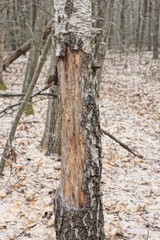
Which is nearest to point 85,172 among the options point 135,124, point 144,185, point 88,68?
point 88,68

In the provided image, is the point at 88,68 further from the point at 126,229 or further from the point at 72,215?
the point at 126,229

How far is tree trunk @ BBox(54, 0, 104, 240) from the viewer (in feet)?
7.82

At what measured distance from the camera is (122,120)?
354 inches

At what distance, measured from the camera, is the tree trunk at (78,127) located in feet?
7.82

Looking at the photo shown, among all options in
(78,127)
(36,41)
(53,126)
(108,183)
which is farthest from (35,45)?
(78,127)

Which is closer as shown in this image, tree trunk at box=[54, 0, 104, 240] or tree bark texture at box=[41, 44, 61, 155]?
tree trunk at box=[54, 0, 104, 240]

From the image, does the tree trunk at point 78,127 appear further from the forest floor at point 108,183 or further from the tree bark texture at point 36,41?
the tree bark texture at point 36,41

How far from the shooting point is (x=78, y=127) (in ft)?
8.18

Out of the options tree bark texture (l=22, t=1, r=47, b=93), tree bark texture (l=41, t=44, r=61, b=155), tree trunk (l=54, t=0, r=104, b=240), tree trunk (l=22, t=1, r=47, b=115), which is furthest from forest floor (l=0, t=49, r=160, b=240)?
tree bark texture (l=22, t=1, r=47, b=93)

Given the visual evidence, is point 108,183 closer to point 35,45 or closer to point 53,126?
point 53,126

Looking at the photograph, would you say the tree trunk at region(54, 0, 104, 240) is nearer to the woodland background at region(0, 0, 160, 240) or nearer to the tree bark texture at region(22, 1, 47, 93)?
the woodland background at region(0, 0, 160, 240)

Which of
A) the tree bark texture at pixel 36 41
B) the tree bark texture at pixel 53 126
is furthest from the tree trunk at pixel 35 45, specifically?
A: the tree bark texture at pixel 53 126

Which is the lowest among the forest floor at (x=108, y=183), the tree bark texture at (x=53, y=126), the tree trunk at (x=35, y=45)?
the forest floor at (x=108, y=183)

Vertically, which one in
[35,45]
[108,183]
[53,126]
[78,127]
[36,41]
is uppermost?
[36,41]
